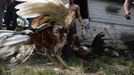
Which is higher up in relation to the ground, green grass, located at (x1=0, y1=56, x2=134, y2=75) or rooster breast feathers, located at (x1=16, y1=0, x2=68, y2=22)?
rooster breast feathers, located at (x1=16, y1=0, x2=68, y2=22)

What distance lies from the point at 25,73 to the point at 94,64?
8.87 ft

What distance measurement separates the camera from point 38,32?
653 cm

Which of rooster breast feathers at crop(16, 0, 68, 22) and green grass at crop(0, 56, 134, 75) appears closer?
rooster breast feathers at crop(16, 0, 68, 22)

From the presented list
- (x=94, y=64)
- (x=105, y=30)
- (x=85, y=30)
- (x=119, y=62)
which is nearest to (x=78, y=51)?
(x=94, y=64)

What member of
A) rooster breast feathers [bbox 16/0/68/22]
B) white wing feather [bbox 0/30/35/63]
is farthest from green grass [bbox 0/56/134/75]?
rooster breast feathers [bbox 16/0/68/22]

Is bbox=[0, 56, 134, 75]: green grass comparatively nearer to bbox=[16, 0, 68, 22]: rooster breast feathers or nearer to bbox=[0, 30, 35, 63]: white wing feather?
bbox=[0, 30, 35, 63]: white wing feather

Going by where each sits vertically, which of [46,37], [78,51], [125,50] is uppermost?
[46,37]

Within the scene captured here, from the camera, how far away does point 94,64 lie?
9.69m

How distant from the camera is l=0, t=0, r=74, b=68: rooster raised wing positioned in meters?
6.19

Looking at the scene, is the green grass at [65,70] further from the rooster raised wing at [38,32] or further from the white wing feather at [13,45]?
the white wing feather at [13,45]

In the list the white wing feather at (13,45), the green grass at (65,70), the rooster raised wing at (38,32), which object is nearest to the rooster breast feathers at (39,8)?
the rooster raised wing at (38,32)

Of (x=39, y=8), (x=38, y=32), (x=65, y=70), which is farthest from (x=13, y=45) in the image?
(x=65, y=70)

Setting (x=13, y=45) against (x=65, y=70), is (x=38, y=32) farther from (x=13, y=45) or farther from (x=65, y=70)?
(x=65, y=70)

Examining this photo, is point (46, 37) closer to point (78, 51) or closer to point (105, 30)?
point (78, 51)
